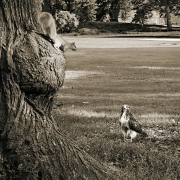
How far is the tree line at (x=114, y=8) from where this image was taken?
70556mm

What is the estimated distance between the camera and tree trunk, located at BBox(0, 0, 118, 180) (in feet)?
13.0

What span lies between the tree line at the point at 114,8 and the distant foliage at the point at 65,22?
3127 mm

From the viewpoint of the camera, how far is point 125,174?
16.4ft

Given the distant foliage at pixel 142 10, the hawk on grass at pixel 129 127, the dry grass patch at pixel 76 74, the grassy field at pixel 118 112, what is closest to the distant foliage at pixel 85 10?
the distant foliage at pixel 142 10

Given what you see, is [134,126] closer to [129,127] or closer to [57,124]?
[129,127]

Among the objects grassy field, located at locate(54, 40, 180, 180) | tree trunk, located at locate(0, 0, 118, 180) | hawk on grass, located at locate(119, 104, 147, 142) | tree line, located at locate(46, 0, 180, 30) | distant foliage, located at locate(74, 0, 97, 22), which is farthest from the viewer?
distant foliage, located at locate(74, 0, 97, 22)

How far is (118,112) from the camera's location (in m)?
10.0

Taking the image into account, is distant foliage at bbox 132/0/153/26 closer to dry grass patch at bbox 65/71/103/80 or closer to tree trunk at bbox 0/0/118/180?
dry grass patch at bbox 65/71/103/80

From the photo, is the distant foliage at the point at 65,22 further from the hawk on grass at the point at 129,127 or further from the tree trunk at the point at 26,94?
the tree trunk at the point at 26,94

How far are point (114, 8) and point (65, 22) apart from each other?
23.8 meters

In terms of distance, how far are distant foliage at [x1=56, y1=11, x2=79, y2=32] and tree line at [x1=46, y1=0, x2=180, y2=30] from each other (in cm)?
313

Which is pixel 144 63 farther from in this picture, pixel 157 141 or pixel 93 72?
pixel 157 141

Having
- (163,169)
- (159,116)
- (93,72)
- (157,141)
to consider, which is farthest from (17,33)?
(93,72)

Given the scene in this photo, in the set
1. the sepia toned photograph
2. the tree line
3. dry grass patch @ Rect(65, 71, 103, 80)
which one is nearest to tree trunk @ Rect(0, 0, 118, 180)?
the sepia toned photograph
